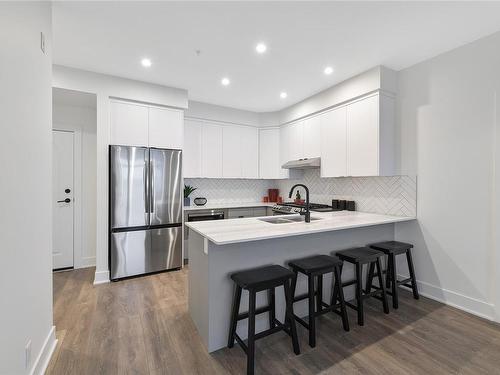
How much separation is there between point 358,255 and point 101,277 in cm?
318

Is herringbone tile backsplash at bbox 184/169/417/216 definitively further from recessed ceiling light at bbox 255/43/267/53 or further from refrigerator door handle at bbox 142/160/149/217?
recessed ceiling light at bbox 255/43/267/53

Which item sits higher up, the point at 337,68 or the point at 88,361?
the point at 337,68

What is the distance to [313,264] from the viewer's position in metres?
2.12

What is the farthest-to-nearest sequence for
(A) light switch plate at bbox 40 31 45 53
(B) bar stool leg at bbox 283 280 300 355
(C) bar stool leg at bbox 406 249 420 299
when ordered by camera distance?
(C) bar stool leg at bbox 406 249 420 299 → (B) bar stool leg at bbox 283 280 300 355 → (A) light switch plate at bbox 40 31 45 53

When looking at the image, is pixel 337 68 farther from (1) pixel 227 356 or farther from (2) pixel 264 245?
(1) pixel 227 356

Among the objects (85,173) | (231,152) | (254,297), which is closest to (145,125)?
(85,173)

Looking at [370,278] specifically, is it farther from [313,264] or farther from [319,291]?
[313,264]

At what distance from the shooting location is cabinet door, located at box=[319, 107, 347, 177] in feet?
11.4

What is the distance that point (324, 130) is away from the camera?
149 inches

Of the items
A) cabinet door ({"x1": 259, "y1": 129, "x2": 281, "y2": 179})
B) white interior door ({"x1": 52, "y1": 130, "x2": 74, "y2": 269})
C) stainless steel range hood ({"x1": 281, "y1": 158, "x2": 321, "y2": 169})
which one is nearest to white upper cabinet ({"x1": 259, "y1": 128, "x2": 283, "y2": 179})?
cabinet door ({"x1": 259, "y1": 129, "x2": 281, "y2": 179})

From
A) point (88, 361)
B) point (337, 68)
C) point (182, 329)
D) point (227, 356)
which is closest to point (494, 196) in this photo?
point (337, 68)

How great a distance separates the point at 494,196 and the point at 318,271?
190 centimetres

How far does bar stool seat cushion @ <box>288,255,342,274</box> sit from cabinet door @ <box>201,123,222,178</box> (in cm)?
271

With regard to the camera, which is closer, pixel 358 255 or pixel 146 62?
pixel 358 255
